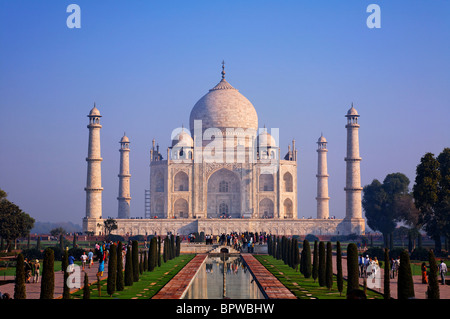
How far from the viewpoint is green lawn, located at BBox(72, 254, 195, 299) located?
15.5 meters

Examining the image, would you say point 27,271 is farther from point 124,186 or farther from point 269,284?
point 124,186

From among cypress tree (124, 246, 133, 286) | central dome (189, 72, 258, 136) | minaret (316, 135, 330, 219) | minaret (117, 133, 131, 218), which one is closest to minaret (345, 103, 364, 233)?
minaret (316, 135, 330, 219)

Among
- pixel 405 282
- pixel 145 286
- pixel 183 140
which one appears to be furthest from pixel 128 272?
pixel 183 140

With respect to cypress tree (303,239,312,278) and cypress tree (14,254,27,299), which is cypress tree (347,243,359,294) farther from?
cypress tree (14,254,27,299)

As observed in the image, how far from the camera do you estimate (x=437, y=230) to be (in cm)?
3022

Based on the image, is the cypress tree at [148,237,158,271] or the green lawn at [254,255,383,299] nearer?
the green lawn at [254,255,383,299]

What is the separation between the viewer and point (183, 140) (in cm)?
5244

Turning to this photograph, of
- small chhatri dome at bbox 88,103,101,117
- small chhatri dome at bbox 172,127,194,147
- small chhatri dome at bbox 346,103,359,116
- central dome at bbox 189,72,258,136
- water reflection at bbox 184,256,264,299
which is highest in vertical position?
central dome at bbox 189,72,258,136

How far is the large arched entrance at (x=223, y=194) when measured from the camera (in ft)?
168

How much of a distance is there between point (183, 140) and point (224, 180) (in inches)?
168

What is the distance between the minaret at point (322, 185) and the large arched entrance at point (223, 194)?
6168mm

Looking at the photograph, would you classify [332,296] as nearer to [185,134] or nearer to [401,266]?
[401,266]

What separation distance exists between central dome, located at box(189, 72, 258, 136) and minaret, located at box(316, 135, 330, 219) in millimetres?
5401
